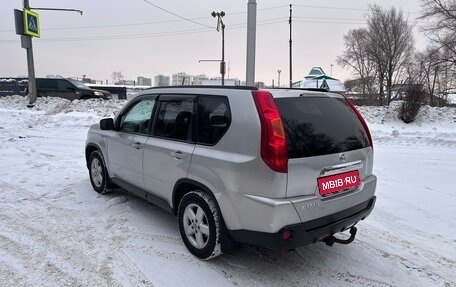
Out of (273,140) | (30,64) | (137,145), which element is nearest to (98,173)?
(137,145)

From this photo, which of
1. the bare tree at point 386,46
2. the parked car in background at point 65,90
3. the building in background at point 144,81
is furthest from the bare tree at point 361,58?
the building in background at point 144,81

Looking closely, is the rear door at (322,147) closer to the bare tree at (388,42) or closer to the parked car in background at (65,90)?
the parked car in background at (65,90)

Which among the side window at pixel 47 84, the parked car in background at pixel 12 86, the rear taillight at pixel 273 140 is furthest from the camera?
the parked car in background at pixel 12 86

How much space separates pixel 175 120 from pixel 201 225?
3.78ft

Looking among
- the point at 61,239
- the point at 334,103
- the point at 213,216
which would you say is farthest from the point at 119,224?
the point at 334,103

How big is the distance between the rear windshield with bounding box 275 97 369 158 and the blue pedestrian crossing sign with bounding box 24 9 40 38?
59.4ft

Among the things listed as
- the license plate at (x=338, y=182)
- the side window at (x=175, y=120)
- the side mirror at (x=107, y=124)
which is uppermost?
the side window at (x=175, y=120)

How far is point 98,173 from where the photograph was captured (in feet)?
18.5

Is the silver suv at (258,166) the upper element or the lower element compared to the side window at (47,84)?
lower

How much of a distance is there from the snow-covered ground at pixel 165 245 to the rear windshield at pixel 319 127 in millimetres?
1196

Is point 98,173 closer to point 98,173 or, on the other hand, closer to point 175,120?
point 98,173

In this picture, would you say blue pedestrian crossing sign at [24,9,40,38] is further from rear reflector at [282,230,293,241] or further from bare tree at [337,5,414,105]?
bare tree at [337,5,414,105]

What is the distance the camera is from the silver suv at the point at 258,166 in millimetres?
2930

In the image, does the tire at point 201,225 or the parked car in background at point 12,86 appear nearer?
the tire at point 201,225
